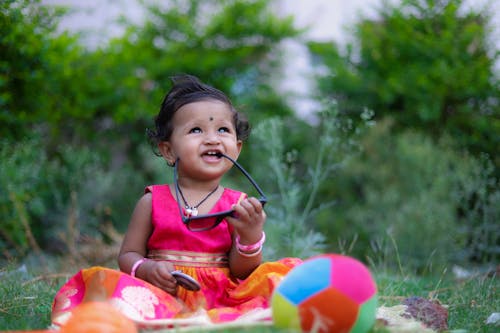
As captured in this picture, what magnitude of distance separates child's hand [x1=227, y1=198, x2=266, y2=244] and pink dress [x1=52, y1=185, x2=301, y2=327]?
0.15 meters

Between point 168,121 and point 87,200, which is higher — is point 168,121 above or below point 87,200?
→ above

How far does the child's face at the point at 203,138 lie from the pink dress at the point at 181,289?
0.16m

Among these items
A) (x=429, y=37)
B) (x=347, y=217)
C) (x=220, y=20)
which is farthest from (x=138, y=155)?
(x=429, y=37)

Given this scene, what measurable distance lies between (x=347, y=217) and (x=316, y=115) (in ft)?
4.72

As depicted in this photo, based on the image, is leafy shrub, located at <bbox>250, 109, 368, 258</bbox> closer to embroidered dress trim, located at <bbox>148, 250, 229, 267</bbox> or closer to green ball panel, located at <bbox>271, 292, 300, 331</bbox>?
embroidered dress trim, located at <bbox>148, 250, 229, 267</bbox>

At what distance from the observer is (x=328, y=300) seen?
68.4 inches

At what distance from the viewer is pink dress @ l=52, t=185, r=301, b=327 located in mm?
2094

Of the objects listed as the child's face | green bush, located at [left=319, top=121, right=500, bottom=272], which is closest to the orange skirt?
the child's face

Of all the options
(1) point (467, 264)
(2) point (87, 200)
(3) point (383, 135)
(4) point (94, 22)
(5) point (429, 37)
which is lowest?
(1) point (467, 264)

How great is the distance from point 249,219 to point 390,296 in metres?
1.05

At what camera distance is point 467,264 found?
4605 mm

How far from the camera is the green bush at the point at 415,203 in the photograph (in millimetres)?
4629

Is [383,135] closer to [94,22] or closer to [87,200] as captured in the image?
[87,200]

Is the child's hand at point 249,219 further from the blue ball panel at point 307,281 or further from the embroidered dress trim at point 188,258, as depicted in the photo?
the blue ball panel at point 307,281
